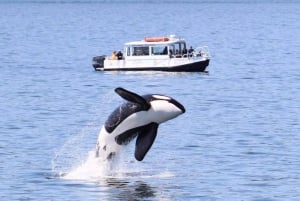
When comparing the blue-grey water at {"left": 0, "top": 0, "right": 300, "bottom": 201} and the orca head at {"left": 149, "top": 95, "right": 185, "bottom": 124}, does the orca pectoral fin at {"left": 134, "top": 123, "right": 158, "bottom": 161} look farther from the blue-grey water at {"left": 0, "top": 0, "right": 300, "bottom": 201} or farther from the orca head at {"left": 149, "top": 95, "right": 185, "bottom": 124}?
→ the blue-grey water at {"left": 0, "top": 0, "right": 300, "bottom": 201}

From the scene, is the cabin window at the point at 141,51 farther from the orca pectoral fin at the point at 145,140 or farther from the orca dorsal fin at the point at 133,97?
the orca dorsal fin at the point at 133,97

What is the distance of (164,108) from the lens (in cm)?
4000

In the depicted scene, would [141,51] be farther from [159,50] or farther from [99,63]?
[99,63]

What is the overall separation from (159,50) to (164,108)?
175 ft

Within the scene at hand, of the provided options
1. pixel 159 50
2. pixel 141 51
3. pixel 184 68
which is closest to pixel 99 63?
pixel 141 51

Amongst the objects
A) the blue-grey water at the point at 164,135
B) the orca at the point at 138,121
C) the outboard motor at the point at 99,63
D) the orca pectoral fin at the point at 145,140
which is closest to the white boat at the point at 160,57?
the blue-grey water at the point at 164,135

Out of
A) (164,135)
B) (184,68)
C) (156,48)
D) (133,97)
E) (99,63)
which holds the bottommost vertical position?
(99,63)

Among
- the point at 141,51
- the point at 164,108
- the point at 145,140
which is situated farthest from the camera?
the point at 141,51

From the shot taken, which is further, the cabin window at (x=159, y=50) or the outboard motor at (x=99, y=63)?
the outboard motor at (x=99, y=63)

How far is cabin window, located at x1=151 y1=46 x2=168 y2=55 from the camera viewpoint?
9238 centimetres

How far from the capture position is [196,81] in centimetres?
8750

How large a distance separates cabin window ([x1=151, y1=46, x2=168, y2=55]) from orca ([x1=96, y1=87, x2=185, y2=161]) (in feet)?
166

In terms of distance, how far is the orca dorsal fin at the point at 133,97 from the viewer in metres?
39.0

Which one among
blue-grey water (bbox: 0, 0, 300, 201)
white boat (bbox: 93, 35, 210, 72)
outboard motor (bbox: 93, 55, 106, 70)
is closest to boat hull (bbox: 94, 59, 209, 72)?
white boat (bbox: 93, 35, 210, 72)
